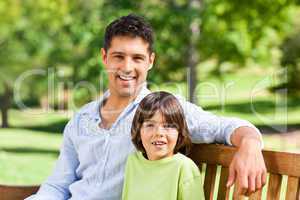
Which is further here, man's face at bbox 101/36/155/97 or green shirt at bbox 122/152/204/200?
man's face at bbox 101/36/155/97

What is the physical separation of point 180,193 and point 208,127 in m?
0.28

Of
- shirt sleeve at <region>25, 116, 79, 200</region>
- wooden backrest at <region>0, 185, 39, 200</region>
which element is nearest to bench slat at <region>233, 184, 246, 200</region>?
shirt sleeve at <region>25, 116, 79, 200</region>

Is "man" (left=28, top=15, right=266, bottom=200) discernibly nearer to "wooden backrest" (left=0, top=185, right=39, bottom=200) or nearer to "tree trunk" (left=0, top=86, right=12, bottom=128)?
"wooden backrest" (left=0, top=185, right=39, bottom=200)

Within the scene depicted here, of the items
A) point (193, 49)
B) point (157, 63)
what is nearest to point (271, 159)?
point (193, 49)

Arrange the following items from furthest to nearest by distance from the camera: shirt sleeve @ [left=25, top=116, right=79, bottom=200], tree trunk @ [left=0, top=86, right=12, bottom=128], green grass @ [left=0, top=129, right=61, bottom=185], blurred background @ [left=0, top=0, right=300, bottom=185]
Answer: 1. tree trunk @ [left=0, top=86, right=12, bottom=128]
2. blurred background @ [left=0, top=0, right=300, bottom=185]
3. green grass @ [left=0, top=129, right=61, bottom=185]
4. shirt sleeve @ [left=25, top=116, right=79, bottom=200]

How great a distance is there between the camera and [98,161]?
271 cm

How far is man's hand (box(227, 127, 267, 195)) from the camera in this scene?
6.83 ft

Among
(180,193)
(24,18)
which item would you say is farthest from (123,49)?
(24,18)

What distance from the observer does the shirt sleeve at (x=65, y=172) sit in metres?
2.89

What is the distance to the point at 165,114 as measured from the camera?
94.9 inches

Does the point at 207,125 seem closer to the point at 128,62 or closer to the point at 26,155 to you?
the point at 128,62

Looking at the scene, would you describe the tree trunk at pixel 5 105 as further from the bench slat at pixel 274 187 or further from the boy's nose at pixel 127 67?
the bench slat at pixel 274 187

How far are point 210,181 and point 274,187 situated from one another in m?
0.38

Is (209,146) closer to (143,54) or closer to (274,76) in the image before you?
(143,54)
